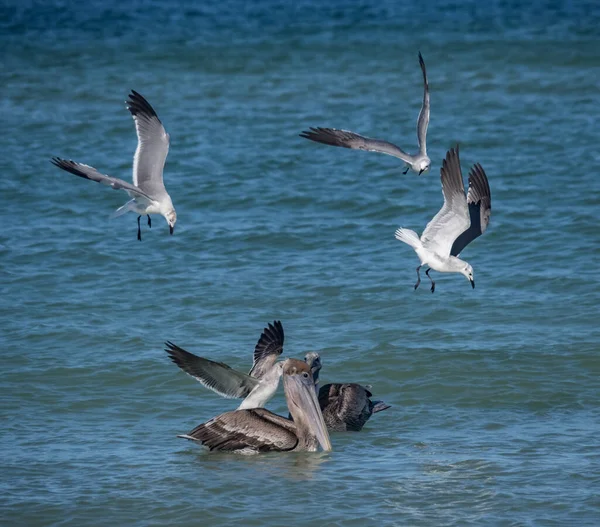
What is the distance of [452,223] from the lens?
36.4 feet

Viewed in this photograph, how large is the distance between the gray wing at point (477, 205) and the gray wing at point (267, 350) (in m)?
2.37

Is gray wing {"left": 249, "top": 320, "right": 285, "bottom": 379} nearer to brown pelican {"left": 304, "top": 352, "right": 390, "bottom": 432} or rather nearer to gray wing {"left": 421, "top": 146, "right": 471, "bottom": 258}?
brown pelican {"left": 304, "top": 352, "right": 390, "bottom": 432}

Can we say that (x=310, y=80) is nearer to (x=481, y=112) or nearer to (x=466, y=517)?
(x=481, y=112)

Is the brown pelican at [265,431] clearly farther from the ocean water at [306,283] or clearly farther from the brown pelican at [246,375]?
the brown pelican at [246,375]

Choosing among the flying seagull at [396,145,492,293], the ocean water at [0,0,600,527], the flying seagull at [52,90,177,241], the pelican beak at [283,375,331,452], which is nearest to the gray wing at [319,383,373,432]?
the ocean water at [0,0,600,527]

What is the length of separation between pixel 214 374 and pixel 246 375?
27 centimetres

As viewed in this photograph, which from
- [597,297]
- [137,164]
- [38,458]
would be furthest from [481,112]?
[38,458]

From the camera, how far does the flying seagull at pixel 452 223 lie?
35.1ft

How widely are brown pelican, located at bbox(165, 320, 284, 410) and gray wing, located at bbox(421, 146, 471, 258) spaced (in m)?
1.96

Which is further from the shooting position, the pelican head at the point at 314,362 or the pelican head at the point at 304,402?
the pelican head at the point at 314,362

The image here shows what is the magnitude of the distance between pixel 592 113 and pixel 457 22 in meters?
10.8

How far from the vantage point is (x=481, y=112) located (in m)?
22.0

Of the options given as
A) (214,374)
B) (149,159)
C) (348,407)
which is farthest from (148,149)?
(348,407)

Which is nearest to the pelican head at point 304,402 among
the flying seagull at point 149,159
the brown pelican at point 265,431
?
the brown pelican at point 265,431
